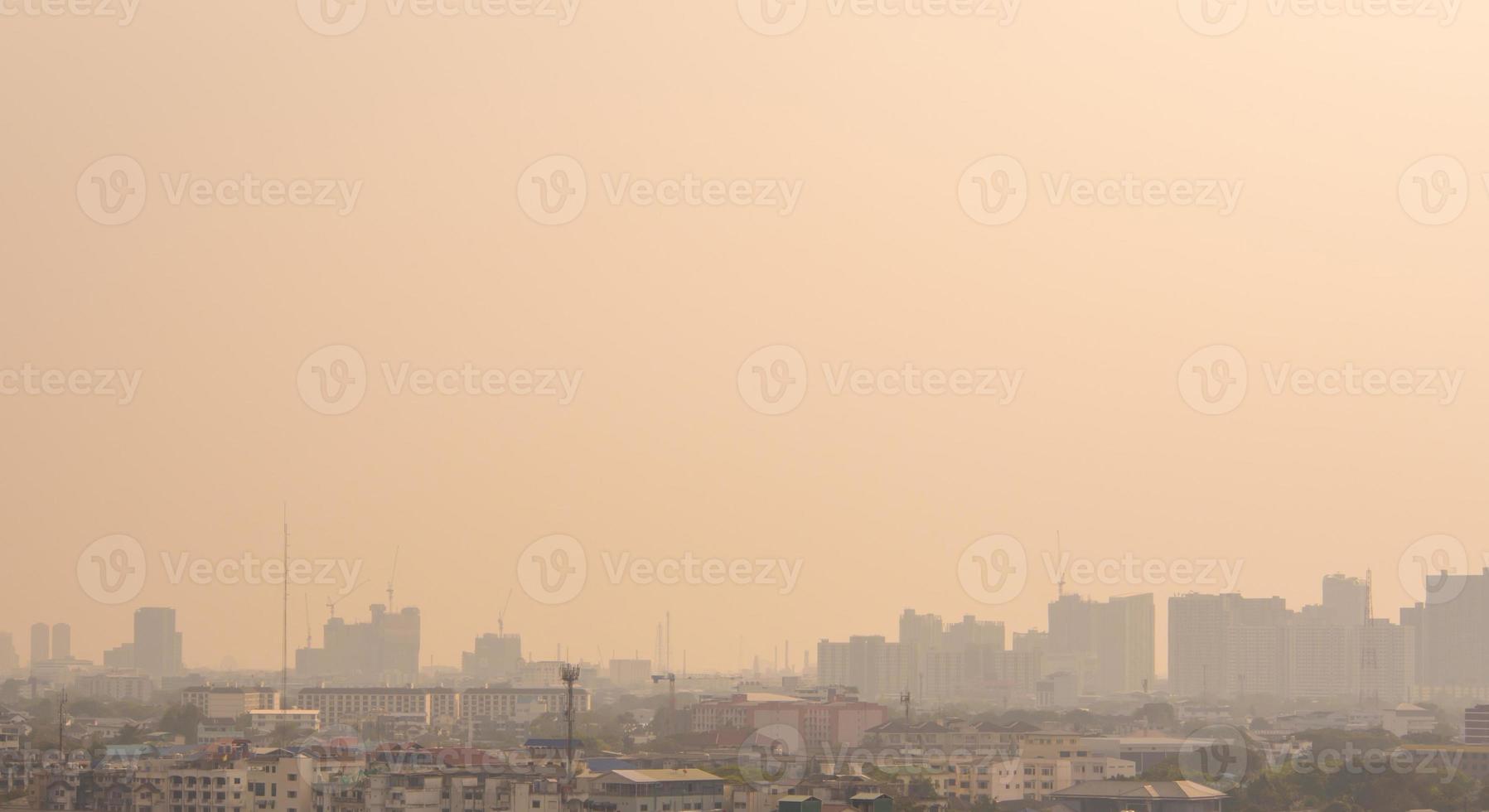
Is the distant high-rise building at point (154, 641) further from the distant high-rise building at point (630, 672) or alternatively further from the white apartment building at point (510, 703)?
the white apartment building at point (510, 703)

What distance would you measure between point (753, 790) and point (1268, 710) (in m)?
52.9

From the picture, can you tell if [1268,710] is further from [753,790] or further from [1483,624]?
[753,790]

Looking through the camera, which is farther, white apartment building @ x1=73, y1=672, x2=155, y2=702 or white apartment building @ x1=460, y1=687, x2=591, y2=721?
white apartment building @ x1=73, y1=672, x2=155, y2=702

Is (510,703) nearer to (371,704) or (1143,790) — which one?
(371,704)

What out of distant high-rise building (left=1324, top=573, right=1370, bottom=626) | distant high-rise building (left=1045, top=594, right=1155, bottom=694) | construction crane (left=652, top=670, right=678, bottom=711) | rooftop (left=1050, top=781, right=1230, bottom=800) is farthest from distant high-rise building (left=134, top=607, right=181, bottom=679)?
rooftop (left=1050, top=781, right=1230, bottom=800)

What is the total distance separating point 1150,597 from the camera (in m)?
102

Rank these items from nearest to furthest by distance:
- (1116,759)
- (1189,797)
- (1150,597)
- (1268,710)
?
(1189,797) < (1116,759) < (1268,710) < (1150,597)

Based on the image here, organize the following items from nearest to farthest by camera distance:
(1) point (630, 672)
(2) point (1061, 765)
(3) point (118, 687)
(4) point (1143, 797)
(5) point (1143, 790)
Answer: (4) point (1143, 797), (5) point (1143, 790), (2) point (1061, 765), (3) point (118, 687), (1) point (630, 672)

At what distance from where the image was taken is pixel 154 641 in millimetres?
107250

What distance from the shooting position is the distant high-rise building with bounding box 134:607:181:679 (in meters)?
106

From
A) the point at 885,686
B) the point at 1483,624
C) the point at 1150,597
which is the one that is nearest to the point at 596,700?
the point at 885,686

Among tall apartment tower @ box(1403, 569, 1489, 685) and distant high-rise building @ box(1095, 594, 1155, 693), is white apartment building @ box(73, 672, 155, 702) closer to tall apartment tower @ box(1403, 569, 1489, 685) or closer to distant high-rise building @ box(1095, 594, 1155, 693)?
distant high-rise building @ box(1095, 594, 1155, 693)

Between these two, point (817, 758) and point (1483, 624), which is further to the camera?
point (1483, 624)

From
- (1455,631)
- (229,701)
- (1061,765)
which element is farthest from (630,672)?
(1061,765)
